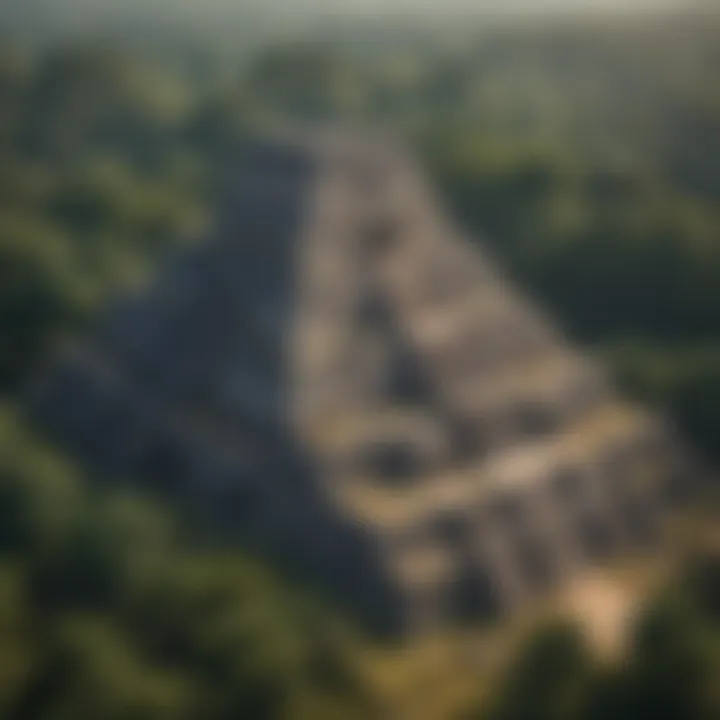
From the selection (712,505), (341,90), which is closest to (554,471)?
(712,505)

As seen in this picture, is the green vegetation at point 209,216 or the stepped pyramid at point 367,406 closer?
the green vegetation at point 209,216

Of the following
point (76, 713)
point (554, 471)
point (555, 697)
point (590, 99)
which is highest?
point (590, 99)

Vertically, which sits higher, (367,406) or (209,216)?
(209,216)

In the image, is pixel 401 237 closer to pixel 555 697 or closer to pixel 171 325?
pixel 171 325

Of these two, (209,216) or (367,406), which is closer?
(367,406)

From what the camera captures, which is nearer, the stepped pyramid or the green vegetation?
the green vegetation
